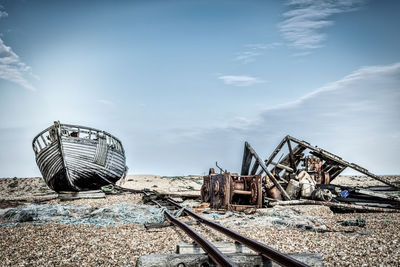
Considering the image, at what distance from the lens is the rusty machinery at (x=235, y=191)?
379 inches

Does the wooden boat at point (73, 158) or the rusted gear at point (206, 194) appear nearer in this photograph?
the rusted gear at point (206, 194)

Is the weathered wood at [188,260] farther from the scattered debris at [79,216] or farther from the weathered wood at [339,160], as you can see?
the weathered wood at [339,160]

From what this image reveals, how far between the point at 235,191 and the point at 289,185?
3329 mm

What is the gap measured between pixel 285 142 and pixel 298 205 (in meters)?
3.65

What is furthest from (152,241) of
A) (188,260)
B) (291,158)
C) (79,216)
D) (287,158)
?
(287,158)

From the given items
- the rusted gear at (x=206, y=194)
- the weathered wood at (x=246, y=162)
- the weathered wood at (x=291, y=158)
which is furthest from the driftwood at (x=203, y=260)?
the weathered wood at (x=291, y=158)

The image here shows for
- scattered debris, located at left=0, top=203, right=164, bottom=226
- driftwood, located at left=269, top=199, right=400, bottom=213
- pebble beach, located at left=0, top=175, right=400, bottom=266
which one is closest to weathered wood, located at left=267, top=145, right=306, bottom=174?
driftwood, located at left=269, top=199, right=400, bottom=213

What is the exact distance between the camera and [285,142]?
43.1 feet

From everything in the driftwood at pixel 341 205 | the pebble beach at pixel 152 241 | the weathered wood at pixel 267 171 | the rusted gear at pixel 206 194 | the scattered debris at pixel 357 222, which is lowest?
the pebble beach at pixel 152 241

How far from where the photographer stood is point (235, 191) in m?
9.71

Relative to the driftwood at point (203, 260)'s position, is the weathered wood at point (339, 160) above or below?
above

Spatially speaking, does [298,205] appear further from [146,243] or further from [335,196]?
[146,243]

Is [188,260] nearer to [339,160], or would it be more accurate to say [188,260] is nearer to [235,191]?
[235,191]

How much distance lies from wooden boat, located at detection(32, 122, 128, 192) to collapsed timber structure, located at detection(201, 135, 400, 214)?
8205 mm
